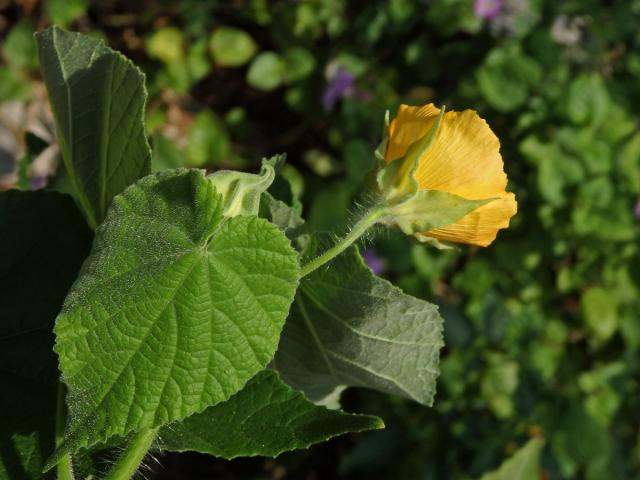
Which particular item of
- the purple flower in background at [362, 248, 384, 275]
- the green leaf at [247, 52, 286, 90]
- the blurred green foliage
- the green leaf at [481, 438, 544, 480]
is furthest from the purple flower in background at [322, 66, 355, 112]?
the green leaf at [481, 438, 544, 480]

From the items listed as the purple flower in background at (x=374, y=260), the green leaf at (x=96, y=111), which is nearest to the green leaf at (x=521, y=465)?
the purple flower in background at (x=374, y=260)

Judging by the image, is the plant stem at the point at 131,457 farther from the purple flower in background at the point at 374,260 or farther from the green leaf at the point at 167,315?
the purple flower in background at the point at 374,260

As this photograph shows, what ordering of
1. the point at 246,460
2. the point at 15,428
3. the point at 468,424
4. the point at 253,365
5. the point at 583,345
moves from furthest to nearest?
the point at 583,345
the point at 246,460
the point at 468,424
the point at 15,428
the point at 253,365

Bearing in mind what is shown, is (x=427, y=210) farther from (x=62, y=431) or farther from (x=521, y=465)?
(x=521, y=465)

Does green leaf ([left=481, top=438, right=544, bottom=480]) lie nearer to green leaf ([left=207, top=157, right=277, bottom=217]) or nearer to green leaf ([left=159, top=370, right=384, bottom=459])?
green leaf ([left=159, top=370, right=384, bottom=459])

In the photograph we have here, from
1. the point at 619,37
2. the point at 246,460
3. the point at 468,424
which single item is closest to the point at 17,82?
the point at 246,460

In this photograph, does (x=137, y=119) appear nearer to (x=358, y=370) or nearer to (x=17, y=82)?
(x=358, y=370)

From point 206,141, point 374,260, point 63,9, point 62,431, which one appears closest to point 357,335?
point 62,431
